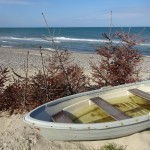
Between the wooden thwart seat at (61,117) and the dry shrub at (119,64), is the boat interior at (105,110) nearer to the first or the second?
the wooden thwart seat at (61,117)

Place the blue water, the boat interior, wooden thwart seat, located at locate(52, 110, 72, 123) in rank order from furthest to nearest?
the blue water, the boat interior, wooden thwart seat, located at locate(52, 110, 72, 123)

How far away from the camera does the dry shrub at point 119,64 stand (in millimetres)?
8078

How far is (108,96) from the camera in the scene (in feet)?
22.1

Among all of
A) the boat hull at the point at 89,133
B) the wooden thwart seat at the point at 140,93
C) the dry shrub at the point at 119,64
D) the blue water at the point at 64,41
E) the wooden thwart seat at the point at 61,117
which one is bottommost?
the blue water at the point at 64,41

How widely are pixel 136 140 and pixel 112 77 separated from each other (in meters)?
2.93

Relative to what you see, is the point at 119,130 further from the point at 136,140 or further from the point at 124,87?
the point at 124,87

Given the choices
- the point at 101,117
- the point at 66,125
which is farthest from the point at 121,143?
the point at 66,125

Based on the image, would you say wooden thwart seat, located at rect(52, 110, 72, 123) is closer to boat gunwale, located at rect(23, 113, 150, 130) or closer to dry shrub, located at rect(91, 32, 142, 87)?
boat gunwale, located at rect(23, 113, 150, 130)

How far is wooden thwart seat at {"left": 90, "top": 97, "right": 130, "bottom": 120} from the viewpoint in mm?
5398

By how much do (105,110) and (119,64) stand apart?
2750mm

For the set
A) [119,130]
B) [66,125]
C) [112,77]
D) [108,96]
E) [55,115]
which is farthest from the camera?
[112,77]

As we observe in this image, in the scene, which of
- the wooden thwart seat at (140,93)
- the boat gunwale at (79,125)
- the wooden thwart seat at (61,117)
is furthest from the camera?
the wooden thwart seat at (140,93)

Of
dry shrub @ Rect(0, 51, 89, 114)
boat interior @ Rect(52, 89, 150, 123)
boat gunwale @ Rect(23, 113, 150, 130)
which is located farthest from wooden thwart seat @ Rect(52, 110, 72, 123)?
dry shrub @ Rect(0, 51, 89, 114)

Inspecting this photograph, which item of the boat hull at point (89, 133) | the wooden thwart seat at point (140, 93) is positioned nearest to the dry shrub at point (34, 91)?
the wooden thwart seat at point (140, 93)
